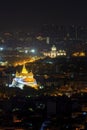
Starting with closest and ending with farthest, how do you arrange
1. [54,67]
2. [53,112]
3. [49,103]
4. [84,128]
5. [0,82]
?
[84,128]
[53,112]
[49,103]
[0,82]
[54,67]

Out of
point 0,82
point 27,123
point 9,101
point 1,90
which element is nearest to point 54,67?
point 0,82

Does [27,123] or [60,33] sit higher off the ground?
[60,33]

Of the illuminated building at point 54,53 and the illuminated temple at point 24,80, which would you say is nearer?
the illuminated temple at point 24,80

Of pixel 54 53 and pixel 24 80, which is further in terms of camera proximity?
pixel 54 53

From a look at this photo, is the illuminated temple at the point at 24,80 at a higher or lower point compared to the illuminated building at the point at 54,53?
lower

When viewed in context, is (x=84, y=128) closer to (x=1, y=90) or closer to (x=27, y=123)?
(x=27, y=123)

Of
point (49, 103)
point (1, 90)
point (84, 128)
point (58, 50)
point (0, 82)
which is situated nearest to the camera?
point (84, 128)

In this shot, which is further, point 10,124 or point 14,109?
point 14,109

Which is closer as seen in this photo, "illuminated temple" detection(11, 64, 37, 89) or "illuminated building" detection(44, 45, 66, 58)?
"illuminated temple" detection(11, 64, 37, 89)

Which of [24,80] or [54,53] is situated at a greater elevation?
[54,53]

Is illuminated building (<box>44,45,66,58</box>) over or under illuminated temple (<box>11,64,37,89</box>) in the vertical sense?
over

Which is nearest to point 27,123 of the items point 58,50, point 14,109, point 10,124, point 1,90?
point 10,124
